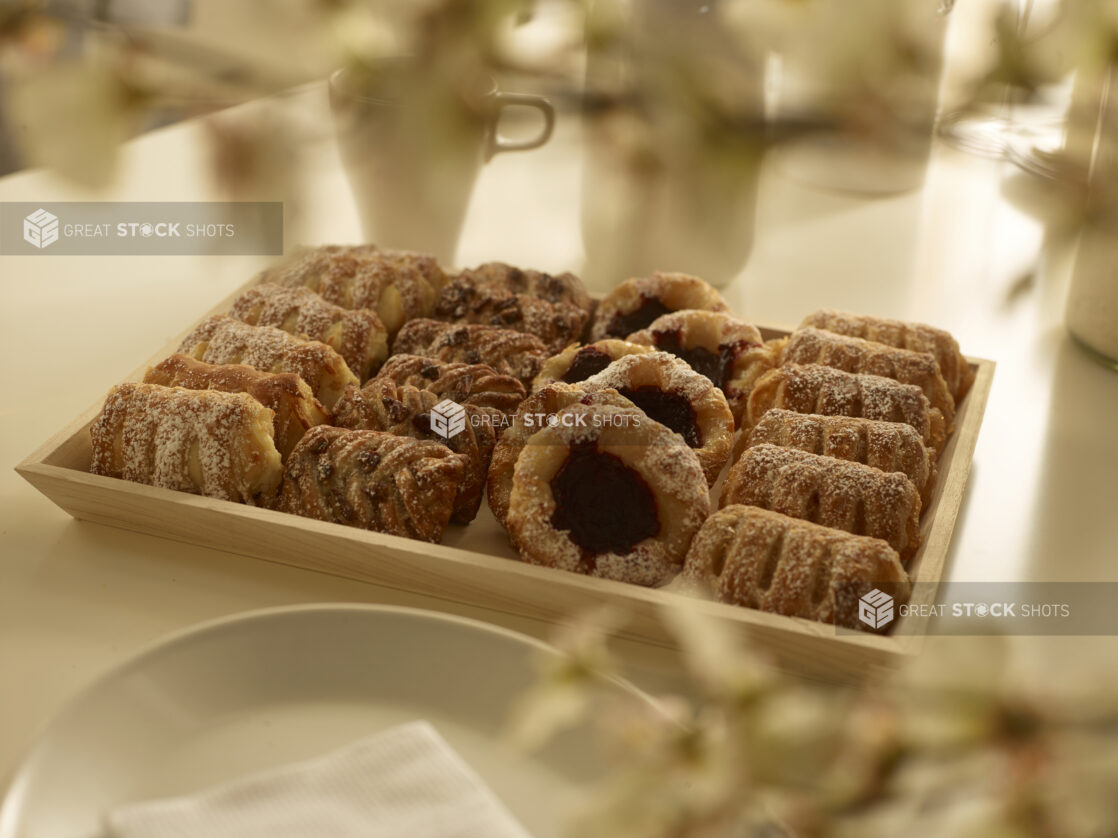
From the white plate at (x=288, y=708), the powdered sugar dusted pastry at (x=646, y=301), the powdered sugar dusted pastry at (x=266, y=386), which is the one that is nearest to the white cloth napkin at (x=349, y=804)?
the white plate at (x=288, y=708)

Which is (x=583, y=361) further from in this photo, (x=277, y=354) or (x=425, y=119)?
(x=425, y=119)

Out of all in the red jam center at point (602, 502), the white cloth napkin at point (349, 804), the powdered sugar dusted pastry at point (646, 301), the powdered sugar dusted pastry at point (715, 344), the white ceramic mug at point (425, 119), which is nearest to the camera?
the white ceramic mug at point (425, 119)

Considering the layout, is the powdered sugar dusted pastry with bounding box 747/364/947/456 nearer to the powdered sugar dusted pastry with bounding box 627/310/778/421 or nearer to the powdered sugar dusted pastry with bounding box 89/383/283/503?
the powdered sugar dusted pastry with bounding box 627/310/778/421

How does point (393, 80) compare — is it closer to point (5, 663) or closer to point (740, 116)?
point (740, 116)

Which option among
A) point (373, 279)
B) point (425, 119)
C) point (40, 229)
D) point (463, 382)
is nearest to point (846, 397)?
point (463, 382)

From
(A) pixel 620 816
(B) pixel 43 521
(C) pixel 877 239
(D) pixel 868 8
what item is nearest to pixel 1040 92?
(D) pixel 868 8

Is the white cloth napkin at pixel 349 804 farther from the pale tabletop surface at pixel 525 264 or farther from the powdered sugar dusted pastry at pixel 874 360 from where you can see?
the powdered sugar dusted pastry at pixel 874 360

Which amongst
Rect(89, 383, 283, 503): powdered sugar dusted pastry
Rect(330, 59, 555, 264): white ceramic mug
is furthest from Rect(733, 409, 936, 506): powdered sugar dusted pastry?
Rect(330, 59, 555, 264): white ceramic mug
